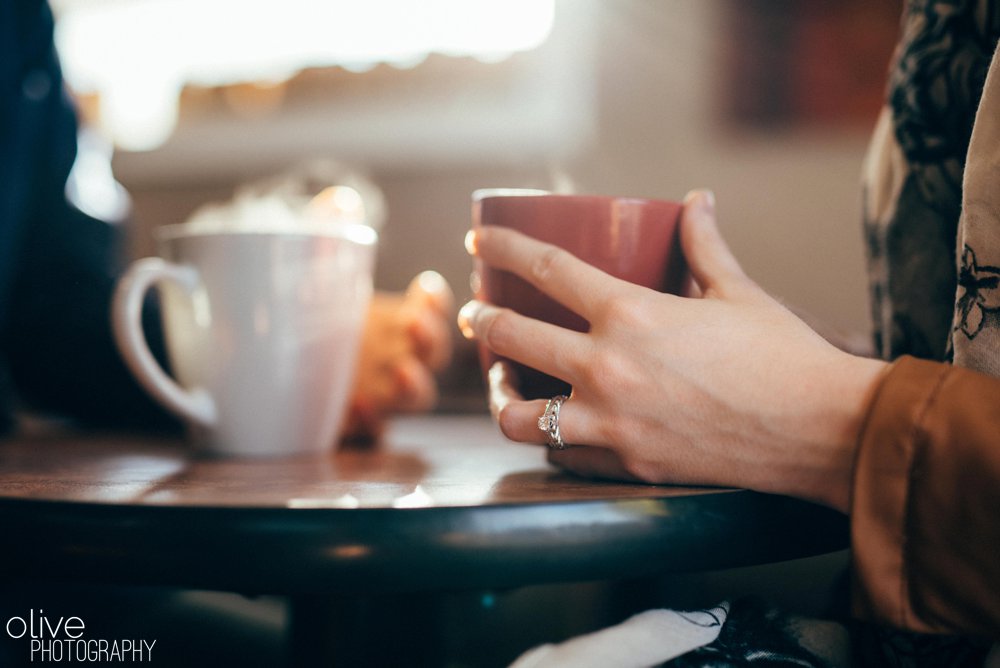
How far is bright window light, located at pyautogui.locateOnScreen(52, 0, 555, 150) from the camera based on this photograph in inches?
85.5

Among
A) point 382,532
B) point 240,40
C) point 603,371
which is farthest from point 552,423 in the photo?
point 240,40

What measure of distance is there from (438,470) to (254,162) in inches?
81.7

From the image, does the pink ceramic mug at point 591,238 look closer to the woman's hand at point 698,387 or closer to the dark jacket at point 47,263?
the woman's hand at point 698,387

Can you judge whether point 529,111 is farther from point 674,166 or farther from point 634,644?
point 634,644

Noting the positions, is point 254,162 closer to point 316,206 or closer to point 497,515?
point 316,206

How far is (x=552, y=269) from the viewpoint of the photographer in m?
0.46

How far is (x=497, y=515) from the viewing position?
0.34 metres

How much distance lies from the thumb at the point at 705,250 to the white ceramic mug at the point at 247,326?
0.78 feet

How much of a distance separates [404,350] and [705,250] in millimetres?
363

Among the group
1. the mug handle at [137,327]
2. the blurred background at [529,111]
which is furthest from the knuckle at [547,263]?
the blurred background at [529,111]

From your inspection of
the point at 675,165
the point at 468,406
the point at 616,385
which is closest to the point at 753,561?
the point at 616,385

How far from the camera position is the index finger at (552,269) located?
45 cm

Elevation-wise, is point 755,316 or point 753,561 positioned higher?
point 755,316

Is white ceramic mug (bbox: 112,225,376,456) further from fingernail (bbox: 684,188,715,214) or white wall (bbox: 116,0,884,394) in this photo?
white wall (bbox: 116,0,884,394)
